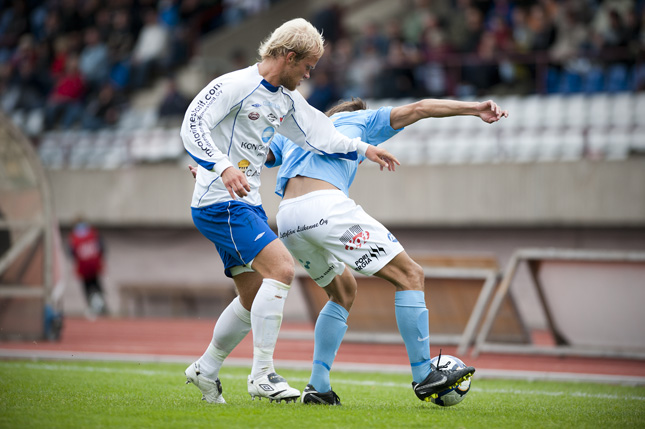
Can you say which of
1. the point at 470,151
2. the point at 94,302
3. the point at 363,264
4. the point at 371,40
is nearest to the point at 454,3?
the point at 371,40

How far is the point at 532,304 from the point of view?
14820mm

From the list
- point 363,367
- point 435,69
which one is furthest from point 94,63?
point 363,367

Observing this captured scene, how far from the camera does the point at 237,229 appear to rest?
5.04m

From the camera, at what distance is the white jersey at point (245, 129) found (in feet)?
16.1

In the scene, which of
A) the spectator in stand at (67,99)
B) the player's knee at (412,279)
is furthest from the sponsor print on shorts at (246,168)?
the spectator in stand at (67,99)

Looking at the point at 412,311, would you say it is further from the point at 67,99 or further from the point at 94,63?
the point at 94,63

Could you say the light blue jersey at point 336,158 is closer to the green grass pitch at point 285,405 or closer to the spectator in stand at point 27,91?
the green grass pitch at point 285,405

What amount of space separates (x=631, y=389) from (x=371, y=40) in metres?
11.1

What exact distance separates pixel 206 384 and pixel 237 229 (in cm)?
108

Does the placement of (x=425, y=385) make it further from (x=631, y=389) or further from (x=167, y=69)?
(x=167, y=69)

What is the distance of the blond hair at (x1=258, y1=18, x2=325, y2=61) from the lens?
5043 mm

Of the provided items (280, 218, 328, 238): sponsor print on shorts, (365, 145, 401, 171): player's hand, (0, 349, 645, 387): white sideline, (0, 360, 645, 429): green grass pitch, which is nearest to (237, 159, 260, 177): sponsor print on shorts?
(280, 218, 328, 238): sponsor print on shorts

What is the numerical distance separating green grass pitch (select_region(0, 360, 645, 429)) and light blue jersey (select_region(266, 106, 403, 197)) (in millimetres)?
1454

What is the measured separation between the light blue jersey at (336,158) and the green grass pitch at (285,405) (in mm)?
1454
